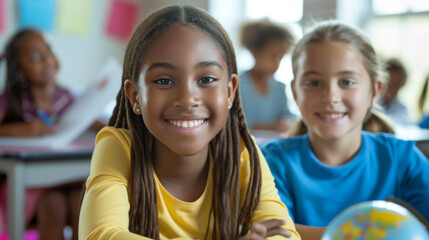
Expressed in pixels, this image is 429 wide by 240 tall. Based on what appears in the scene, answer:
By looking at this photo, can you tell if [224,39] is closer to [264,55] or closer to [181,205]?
[181,205]

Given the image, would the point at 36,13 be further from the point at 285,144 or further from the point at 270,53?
the point at 285,144

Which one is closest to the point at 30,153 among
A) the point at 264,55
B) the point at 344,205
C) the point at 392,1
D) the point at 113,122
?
the point at 113,122

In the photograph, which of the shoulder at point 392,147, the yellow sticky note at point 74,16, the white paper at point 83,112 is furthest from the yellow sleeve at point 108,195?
the yellow sticky note at point 74,16

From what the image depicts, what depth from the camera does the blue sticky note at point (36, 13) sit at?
13.7 feet

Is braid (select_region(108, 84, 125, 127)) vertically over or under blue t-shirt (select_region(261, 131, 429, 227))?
over

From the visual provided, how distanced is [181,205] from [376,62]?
628 millimetres

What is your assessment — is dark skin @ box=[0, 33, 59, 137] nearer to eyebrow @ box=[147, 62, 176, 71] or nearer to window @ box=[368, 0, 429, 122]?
eyebrow @ box=[147, 62, 176, 71]

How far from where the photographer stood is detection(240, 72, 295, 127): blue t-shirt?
282 centimetres

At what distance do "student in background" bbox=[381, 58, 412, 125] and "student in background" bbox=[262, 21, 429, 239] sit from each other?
178 centimetres

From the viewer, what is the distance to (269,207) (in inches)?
35.0

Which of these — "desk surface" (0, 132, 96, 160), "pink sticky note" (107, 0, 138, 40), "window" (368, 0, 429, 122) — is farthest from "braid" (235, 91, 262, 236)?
"pink sticky note" (107, 0, 138, 40)

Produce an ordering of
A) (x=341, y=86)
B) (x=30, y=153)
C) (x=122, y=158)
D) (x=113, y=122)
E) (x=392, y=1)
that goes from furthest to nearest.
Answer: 1. (x=392, y=1)
2. (x=30, y=153)
3. (x=341, y=86)
4. (x=113, y=122)
5. (x=122, y=158)

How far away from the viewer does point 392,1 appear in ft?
12.2

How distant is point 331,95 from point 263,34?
172cm
